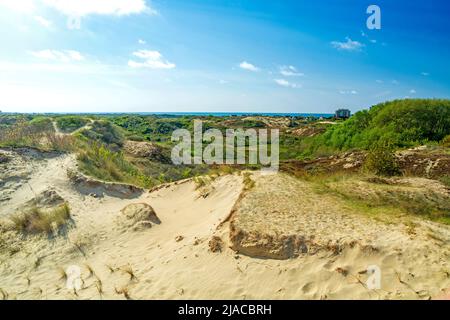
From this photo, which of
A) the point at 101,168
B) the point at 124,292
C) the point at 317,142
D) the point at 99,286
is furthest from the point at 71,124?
the point at 124,292

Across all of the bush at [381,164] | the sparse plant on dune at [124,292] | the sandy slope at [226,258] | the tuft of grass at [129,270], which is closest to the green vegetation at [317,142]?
the bush at [381,164]

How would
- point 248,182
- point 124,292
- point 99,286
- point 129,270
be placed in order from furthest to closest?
point 248,182 < point 129,270 < point 99,286 < point 124,292

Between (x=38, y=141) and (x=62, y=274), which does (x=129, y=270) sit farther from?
(x=38, y=141)

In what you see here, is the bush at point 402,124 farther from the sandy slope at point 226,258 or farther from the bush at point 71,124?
the bush at point 71,124

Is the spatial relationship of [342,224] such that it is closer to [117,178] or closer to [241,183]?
[241,183]

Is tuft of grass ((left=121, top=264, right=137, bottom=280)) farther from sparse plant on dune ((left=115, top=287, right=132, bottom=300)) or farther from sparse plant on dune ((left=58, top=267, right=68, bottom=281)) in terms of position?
sparse plant on dune ((left=58, top=267, right=68, bottom=281))

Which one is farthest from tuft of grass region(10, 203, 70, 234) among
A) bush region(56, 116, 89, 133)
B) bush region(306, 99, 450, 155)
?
bush region(56, 116, 89, 133)
